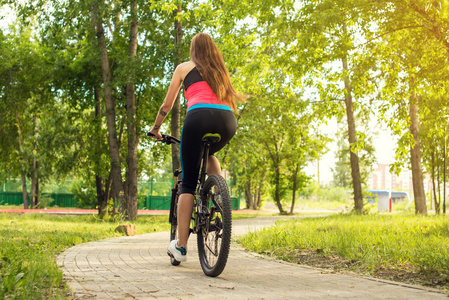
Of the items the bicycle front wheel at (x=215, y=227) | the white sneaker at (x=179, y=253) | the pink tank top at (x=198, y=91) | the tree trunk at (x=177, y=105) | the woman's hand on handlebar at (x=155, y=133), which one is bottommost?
the white sneaker at (x=179, y=253)

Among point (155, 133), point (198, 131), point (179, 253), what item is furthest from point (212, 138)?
point (179, 253)

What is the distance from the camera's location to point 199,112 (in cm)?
387

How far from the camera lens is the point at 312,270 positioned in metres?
4.28

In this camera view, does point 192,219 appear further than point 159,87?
No

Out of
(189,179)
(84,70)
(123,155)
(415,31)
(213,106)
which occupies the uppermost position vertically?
(84,70)

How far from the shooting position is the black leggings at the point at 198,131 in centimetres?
387

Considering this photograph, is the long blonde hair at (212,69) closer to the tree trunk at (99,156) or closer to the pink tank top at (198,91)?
the pink tank top at (198,91)

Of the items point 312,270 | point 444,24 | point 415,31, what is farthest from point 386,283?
point 415,31

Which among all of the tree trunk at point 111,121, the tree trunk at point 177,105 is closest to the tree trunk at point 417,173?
the tree trunk at point 177,105

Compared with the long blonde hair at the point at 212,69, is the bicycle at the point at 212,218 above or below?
below

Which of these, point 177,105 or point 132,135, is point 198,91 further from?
point 132,135

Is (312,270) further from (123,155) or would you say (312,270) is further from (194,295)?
(123,155)

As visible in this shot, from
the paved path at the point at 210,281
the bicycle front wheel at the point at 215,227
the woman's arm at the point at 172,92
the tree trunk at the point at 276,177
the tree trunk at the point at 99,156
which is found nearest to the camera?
the paved path at the point at 210,281

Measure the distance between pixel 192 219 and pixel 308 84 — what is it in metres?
6.66
